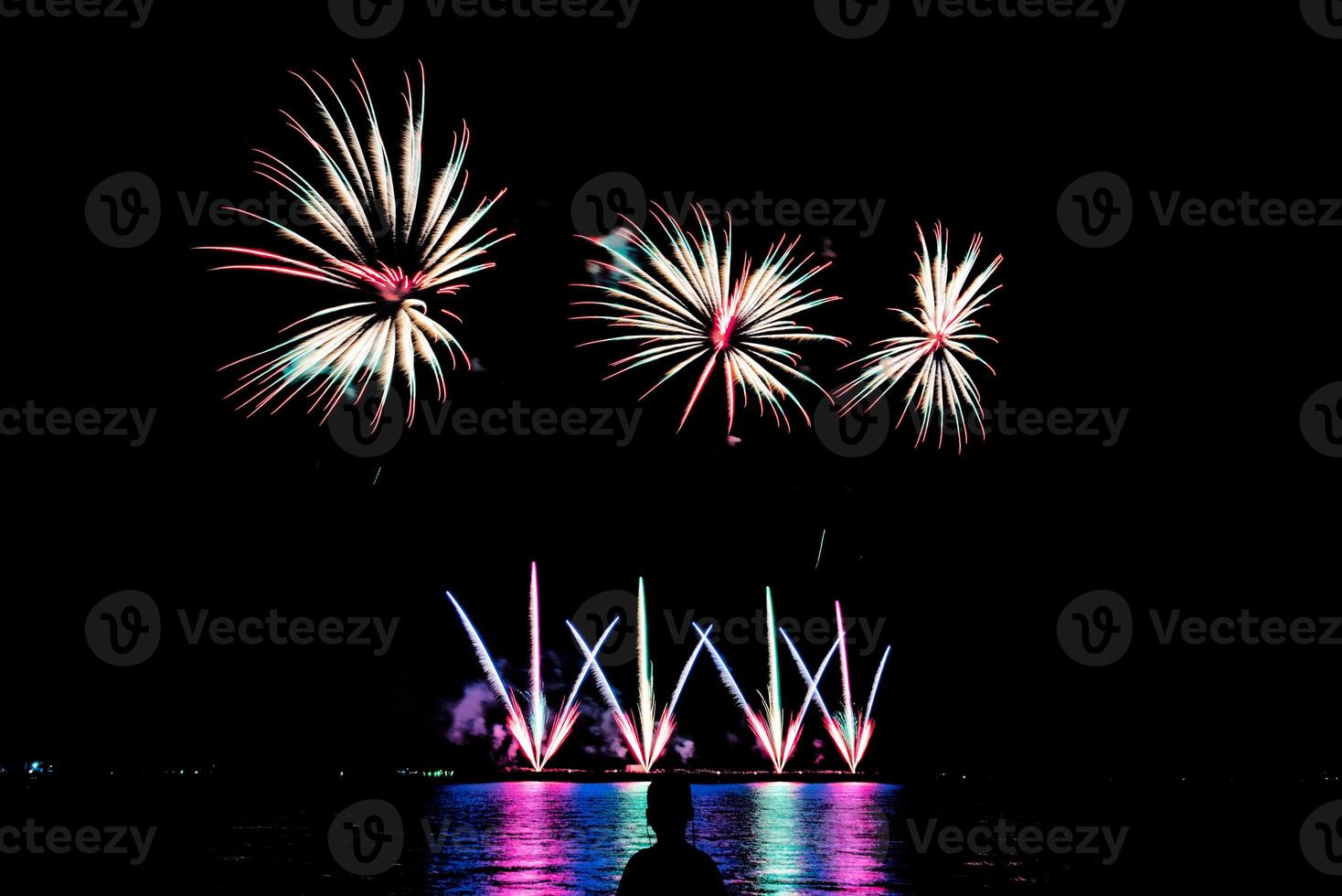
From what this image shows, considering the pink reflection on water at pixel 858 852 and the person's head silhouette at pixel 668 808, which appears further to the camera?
the pink reflection on water at pixel 858 852

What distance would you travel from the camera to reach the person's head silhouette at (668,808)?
6.42m

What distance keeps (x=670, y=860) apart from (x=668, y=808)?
0.35 meters

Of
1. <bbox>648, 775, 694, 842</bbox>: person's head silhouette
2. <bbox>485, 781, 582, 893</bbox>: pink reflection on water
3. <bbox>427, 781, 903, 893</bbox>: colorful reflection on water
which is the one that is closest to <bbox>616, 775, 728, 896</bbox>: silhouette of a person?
<bbox>648, 775, 694, 842</bbox>: person's head silhouette

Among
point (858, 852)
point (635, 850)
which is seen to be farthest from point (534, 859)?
point (858, 852)

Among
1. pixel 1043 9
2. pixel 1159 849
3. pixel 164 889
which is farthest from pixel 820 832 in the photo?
pixel 1043 9

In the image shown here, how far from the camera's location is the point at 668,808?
254 inches

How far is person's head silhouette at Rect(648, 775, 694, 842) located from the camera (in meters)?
6.42

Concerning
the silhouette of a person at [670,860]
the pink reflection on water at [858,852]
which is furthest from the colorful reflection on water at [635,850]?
the silhouette of a person at [670,860]

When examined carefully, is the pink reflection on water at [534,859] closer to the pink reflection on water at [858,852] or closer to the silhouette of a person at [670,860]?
the pink reflection on water at [858,852]

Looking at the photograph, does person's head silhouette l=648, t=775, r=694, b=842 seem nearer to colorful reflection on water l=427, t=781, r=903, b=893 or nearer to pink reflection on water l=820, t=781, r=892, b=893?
colorful reflection on water l=427, t=781, r=903, b=893

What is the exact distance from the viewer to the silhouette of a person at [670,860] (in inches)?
254

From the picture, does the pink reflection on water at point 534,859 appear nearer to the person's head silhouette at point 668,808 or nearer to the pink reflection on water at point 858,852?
the pink reflection on water at point 858,852

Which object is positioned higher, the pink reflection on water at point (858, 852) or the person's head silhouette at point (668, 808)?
the person's head silhouette at point (668, 808)

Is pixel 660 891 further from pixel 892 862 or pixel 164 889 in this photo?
pixel 892 862
